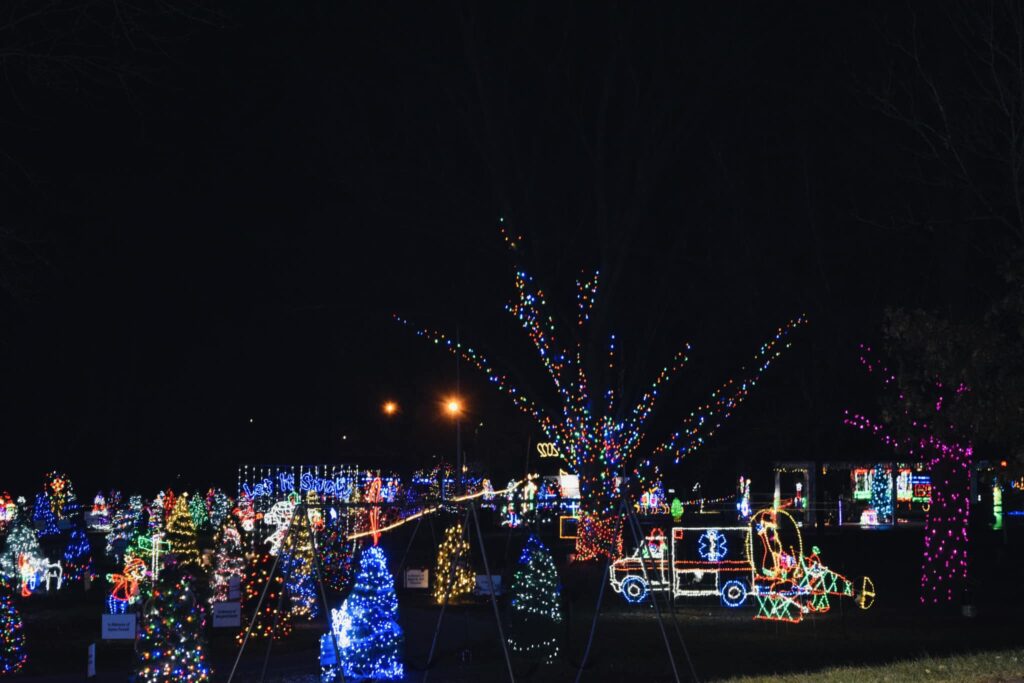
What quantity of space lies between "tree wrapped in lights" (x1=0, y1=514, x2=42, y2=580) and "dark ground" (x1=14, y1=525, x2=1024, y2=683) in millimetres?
866

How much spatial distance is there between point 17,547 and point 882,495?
33467mm

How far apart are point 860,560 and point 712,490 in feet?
57.7

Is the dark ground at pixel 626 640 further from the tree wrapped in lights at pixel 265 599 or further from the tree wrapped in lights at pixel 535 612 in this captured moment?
the tree wrapped in lights at pixel 265 599

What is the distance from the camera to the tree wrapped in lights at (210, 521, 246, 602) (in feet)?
60.6

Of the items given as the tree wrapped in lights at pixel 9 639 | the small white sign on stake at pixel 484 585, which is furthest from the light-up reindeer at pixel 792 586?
the tree wrapped in lights at pixel 9 639

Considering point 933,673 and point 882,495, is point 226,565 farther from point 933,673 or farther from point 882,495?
point 882,495

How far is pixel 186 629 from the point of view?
1286 centimetres

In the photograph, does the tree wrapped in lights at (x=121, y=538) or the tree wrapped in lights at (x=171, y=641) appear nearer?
the tree wrapped in lights at (x=171, y=641)

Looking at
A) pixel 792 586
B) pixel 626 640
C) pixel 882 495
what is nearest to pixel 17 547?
pixel 626 640

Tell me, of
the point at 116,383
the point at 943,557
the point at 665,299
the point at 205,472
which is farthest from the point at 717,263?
the point at 205,472

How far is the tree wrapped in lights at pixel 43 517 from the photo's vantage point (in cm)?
3609

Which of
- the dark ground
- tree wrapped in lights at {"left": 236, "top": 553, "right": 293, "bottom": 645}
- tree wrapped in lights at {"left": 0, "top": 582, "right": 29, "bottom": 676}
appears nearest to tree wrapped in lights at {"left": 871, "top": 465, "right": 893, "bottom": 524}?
the dark ground

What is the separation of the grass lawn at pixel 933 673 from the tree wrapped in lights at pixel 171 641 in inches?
214

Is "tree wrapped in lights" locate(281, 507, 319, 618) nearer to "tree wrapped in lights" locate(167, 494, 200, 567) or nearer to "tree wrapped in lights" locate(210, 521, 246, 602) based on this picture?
"tree wrapped in lights" locate(210, 521, 246, 602)
